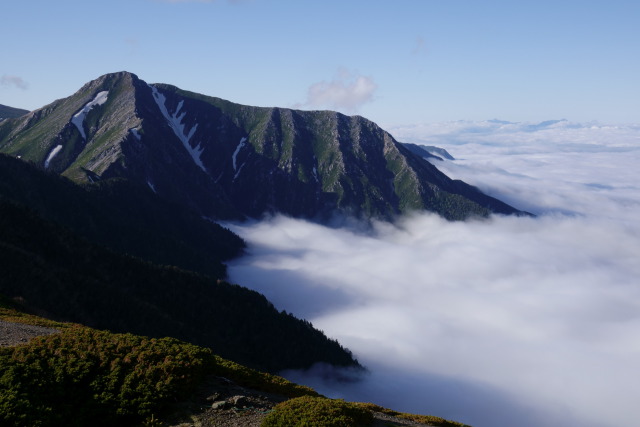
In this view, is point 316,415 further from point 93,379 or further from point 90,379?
point 90,379

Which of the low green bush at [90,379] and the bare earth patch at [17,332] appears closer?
the low green bush at [90,379]

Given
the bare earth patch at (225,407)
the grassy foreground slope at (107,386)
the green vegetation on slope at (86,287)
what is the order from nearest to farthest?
the grassy foreground slope at (107,386)
the bare earth patch at (225,407)
the green vegetation on slope at (86,287)

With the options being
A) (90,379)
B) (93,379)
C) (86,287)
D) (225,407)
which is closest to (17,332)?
(90,379)

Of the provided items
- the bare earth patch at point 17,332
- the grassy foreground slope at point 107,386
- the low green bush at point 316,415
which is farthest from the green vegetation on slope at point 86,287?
the low green bush at point 316,415

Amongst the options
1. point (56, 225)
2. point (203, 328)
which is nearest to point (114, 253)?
point (56, 225)

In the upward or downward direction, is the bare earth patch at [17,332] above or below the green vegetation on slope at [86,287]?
below

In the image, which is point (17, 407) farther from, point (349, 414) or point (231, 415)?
point (349, 414)

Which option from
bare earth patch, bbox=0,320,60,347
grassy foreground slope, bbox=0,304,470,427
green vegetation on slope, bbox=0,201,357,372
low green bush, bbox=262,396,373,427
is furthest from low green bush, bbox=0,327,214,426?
green vegetation on slope, bbox=0,201,357,372

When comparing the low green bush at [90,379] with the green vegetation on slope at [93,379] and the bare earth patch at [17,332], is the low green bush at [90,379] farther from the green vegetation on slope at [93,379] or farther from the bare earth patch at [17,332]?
the bare earth patch at [17,332]
